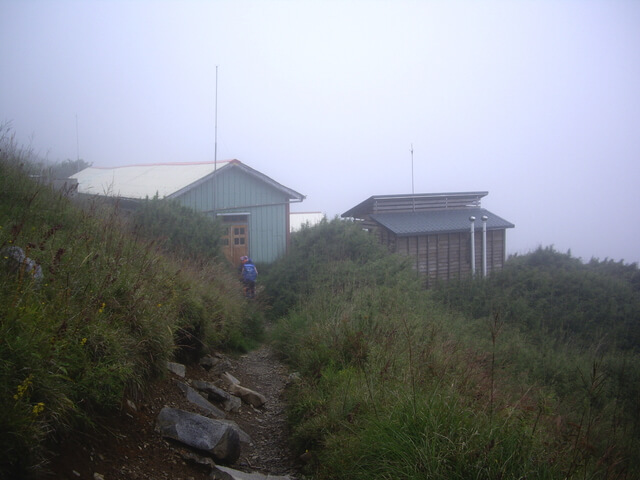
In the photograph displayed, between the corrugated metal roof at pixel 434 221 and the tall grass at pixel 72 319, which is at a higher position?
the corrugated metal roof at pixel 434 221

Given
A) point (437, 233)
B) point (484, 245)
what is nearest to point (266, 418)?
point (437, 233)

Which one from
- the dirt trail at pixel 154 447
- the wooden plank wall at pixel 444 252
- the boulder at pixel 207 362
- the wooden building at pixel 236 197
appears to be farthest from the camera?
the wooden building at pixel 236 197

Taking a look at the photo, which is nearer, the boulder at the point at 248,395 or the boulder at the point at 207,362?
the boulder at the point at 248,395

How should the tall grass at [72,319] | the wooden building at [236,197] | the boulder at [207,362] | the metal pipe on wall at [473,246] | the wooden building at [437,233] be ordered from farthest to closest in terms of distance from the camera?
the wooden building at [236,197] < the metal pipe on wall at [473,246] < the wooden building at [437,233] < the boulder at [207,362] < the tall grass at [72,319]

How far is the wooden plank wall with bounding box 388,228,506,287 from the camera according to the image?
17.7 metres

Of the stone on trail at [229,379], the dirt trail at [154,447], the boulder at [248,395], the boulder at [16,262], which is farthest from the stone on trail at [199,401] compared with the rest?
the boulder at [16,262]

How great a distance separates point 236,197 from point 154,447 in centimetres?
1591

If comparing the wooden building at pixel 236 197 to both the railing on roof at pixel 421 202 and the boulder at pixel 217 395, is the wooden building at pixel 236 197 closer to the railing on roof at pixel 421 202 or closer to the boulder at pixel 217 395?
the railing on roof at pixel 421 202

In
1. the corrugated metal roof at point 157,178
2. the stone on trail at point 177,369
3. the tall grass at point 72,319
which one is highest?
the corrugated metal roof at point 157,178

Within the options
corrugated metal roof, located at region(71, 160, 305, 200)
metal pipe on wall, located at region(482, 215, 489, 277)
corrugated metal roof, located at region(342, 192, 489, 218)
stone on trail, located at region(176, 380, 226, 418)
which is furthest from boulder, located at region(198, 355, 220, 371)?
metal pipe on wall, located at region(482, 215, 489, 277)

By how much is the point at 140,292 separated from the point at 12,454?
242 centimetres

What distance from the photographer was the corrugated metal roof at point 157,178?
17.6 metres

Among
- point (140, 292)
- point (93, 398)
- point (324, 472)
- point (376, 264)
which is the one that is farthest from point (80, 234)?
point (376, 264)

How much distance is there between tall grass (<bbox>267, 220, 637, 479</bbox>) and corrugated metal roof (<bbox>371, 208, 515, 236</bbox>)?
7.57 metres
